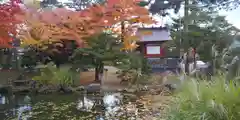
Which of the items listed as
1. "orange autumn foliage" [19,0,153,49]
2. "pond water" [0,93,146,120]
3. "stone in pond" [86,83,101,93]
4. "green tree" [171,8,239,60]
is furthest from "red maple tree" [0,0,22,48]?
"green tree" [171,8,239,60]

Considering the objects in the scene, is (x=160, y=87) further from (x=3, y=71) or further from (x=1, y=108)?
(x=3, y=71)

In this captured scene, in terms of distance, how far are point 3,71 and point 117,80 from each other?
662 centimetres

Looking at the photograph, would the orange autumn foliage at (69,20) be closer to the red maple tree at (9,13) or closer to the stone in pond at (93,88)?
the red maple tree at (9,13)

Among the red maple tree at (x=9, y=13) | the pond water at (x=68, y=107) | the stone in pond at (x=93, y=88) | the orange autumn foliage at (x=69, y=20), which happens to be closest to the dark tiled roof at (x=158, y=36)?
the stone in pond at (x=93, y=88)

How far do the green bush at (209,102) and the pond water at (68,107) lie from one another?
2895 mm

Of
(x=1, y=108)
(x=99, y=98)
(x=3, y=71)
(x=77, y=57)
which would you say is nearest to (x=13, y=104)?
(x=1, y=108)

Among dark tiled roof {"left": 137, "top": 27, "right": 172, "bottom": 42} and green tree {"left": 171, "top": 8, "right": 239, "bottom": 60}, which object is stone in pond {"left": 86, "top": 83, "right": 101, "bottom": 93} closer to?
green tree {"left": 171, "top": 8, "right": 239, "bottom": 60}

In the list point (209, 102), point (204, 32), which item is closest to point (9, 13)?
point (209, 102)

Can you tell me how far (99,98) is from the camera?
811 cm

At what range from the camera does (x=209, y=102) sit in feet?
8.11

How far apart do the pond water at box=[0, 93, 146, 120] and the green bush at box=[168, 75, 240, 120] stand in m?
2.89

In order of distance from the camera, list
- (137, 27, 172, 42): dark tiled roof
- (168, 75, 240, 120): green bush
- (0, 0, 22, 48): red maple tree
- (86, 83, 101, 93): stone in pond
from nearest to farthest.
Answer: (168, 75, 240, 120): green bush → (0, 0, 22, 48): red maple tree → (86, 83, 101, 93): stone in pond → (137, 27, 172, 42): dark tiled roof

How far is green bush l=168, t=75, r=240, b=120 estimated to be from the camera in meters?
2.47

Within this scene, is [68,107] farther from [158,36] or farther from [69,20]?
[158,36]
